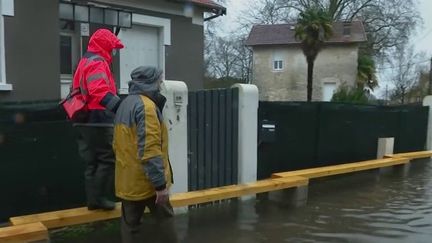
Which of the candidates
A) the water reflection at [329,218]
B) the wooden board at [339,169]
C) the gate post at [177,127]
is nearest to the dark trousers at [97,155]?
the water reflection at [329,218]

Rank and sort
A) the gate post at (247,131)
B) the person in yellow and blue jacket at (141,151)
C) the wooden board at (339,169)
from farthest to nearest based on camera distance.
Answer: the wooden board at (339,169) < the gate post at (247,131) < the person in yellow and blue jacket at (141,151)

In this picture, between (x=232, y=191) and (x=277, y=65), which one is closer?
(x=232, y=191)

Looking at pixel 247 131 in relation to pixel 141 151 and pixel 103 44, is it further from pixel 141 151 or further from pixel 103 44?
pixel 141 151

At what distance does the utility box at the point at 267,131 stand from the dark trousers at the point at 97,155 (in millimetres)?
3671

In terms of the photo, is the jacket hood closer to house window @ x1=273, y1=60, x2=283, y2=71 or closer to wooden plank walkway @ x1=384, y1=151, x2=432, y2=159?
wooden plank walkway @ x1=384, y1=151, x2=432, y2=159

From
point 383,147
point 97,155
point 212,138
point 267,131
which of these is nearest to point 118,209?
point 97,155

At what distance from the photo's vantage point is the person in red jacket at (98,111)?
193 inches

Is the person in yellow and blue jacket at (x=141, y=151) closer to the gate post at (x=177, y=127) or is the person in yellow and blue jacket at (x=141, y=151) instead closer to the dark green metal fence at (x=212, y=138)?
the gate post at (x=177, y=127)

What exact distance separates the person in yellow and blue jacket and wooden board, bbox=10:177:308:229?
782mm

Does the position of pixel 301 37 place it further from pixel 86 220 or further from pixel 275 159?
pixel 86 220

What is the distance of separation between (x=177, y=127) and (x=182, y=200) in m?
0.95

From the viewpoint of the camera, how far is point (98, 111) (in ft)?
16.7

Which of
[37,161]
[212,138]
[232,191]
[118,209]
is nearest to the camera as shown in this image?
[118,209]

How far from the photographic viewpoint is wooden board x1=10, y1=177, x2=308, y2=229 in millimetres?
5206
